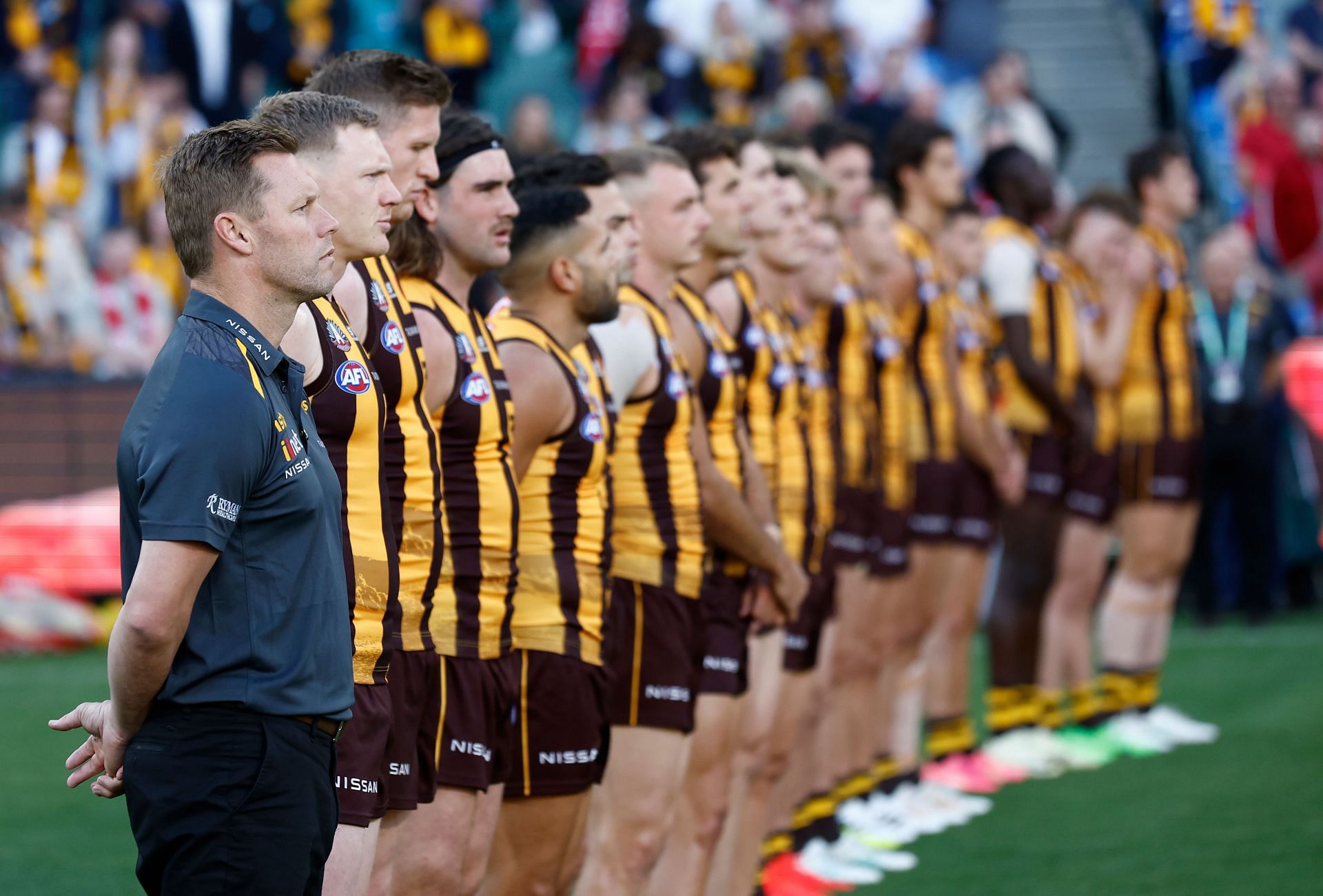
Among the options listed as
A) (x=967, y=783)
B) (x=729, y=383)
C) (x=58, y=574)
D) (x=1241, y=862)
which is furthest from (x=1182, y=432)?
(x=58, y=574)

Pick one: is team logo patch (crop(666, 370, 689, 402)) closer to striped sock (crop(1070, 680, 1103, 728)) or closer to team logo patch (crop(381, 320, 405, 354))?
team logo patch (crop(381, 320, 405, 354))

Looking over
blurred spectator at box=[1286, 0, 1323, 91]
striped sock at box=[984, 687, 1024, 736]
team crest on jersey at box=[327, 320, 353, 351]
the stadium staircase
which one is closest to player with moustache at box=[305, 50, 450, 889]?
team crest on jersey at box=[327, 320, 353, 351]

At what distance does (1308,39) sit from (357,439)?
1461 centimetres

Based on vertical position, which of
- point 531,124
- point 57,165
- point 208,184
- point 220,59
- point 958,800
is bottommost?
point 958,800

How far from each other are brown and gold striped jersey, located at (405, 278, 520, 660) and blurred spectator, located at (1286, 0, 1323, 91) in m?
13.7

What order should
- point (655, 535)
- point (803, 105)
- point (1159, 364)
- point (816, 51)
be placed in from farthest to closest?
point (816, 51), point (803, 105), point (1159, 364), point (655, 535)

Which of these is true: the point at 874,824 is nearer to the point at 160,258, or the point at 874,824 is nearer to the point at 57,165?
the point at 160,258

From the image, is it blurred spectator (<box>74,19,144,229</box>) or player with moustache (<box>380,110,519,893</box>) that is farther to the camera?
blurred spectator (<box>74,19,144,229</box>)

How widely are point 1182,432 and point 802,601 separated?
13.3 feet

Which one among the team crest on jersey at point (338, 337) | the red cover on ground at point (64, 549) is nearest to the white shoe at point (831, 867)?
the team crest on jersey at point (338, 337)

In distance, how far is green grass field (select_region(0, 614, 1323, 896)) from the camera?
7.03 meters

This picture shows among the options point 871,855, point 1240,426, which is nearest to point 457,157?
point 871,855

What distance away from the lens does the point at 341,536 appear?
12.0 ft

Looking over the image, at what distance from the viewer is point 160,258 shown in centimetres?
1437
